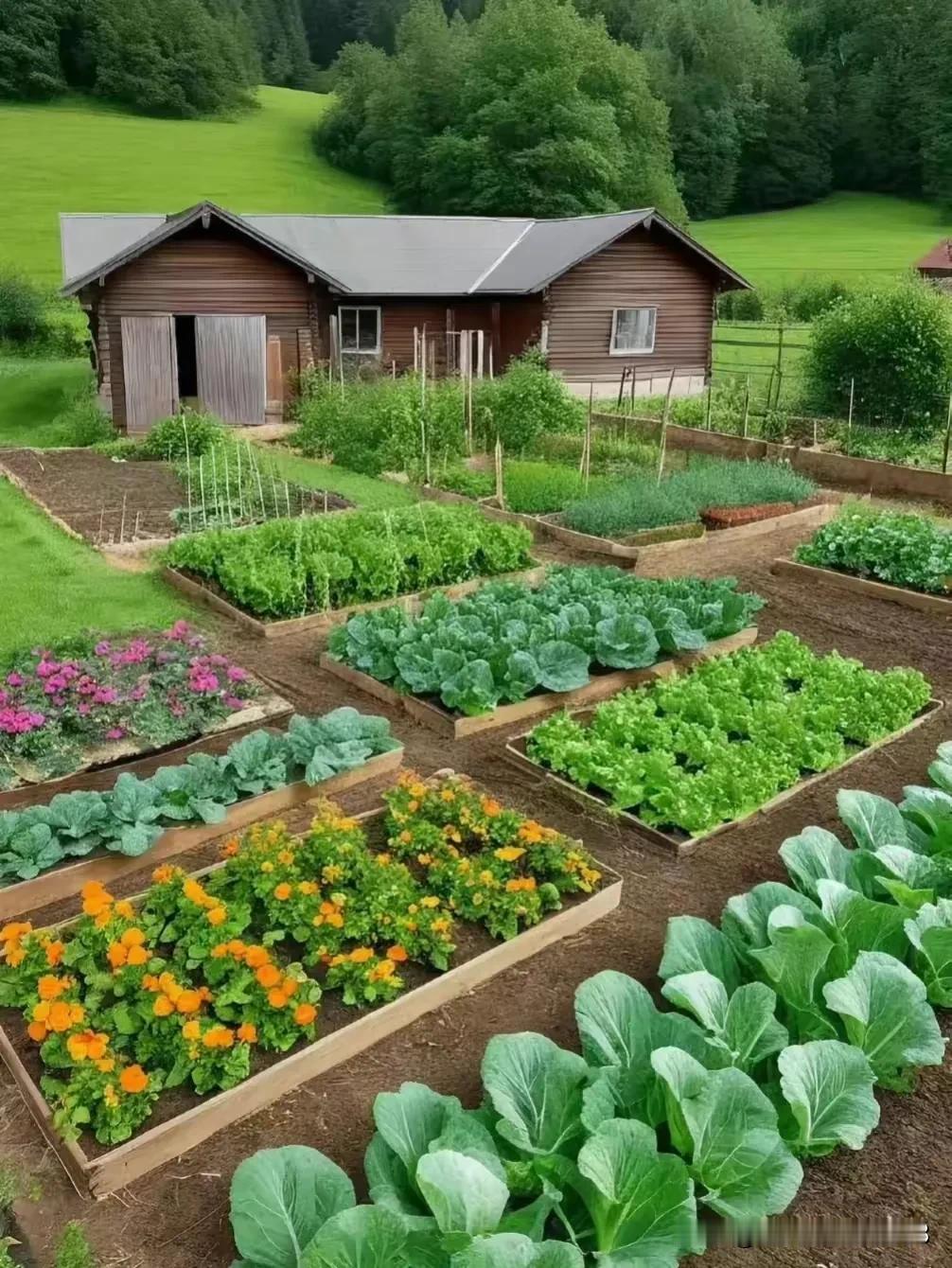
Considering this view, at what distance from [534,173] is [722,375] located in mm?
21686

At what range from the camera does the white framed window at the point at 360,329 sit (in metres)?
19.9

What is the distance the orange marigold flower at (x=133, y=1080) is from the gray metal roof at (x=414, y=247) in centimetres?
1647

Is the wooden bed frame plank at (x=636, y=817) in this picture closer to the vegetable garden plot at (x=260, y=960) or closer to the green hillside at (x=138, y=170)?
the vegetable garden plot at (x=260, y=960)

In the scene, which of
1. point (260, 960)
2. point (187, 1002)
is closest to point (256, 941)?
point (260, 960)

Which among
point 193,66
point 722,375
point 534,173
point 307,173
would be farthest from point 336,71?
point 722,375

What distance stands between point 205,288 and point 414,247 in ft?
19.0

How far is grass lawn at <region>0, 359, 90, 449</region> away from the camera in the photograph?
17734 mm

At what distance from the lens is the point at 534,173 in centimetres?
4066

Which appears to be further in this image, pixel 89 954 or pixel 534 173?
pixel 534 173

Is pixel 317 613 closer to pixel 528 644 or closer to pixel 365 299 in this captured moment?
pixel 528 644

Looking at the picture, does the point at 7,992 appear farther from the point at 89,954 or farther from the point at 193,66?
the point at 193,66

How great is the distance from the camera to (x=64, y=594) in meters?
8.32

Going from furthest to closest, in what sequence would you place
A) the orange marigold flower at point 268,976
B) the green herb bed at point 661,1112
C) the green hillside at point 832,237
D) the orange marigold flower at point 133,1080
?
1. the green hillside at point 832,237
2. the orange marigold flower at point 268,976
3. the orange marigold flower at point 133,1080
4. the green herb bed at point 661,1112

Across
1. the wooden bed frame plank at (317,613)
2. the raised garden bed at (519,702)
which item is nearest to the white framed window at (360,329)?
the wooden bed frame plank at (317,613)
